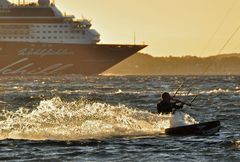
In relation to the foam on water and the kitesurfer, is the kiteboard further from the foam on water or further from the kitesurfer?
the kitesurfer

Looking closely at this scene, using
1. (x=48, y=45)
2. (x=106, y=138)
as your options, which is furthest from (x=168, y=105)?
(x=48, y=45)

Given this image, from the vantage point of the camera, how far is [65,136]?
2577 centimetres

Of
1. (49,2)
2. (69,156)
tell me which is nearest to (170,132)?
(69,156)

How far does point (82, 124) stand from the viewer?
28.9 metres

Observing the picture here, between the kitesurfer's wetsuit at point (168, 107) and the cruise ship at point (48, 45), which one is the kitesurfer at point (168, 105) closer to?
the kitesurfer's wetsuit at point (168, 107)

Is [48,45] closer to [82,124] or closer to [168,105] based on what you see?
[82,124]

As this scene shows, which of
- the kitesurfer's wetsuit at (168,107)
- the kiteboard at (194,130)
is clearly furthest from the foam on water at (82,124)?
the kitesurfer's wetsuit at (168,107)

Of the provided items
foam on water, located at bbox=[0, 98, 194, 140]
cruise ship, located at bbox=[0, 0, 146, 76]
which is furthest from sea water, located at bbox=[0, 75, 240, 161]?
cruise ship, located at bbox=[0, 0, 146, 76]

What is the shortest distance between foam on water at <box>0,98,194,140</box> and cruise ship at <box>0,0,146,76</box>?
11429cm

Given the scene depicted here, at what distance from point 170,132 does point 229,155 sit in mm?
5555

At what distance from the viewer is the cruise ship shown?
148 m

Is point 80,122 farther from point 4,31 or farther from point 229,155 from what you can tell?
point 4,31

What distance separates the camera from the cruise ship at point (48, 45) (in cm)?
Result: 14750

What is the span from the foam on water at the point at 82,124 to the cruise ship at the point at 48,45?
11429 centimetres
